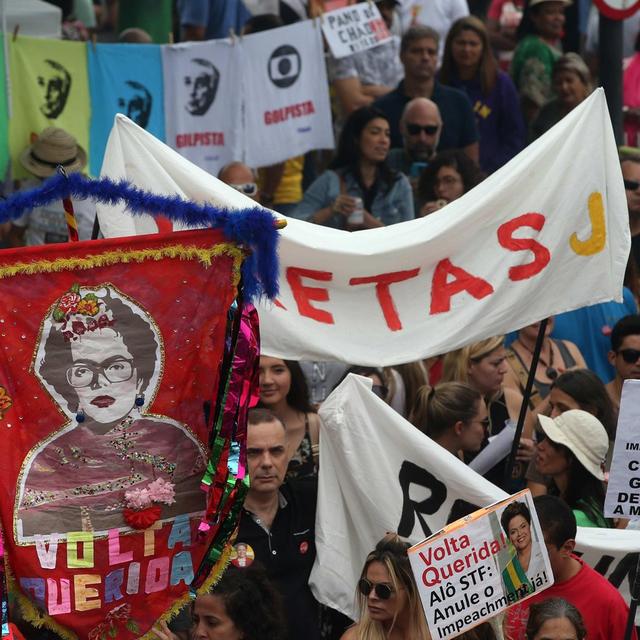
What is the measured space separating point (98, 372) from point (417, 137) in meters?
5.59

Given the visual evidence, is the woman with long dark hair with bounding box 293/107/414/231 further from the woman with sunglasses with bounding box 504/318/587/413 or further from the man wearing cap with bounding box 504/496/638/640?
the man wearing cap with bounding box 504/496/638/640

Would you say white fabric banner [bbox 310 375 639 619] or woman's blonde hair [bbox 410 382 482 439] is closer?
white fabric banner [bbox 310 375 639 619]

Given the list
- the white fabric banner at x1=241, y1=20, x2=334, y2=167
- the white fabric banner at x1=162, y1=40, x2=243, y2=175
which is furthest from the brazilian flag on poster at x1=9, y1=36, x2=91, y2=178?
the white fabric banner at x1=241, y1=20, x2=334, y2=167

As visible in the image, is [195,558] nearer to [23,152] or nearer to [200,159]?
[23,152]

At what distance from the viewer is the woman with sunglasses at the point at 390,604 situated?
533 centimetres

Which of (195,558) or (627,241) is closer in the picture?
(195,558)

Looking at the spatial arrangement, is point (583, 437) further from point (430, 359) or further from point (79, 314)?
point (79, 314)

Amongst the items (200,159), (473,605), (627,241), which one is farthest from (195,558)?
(200,159)

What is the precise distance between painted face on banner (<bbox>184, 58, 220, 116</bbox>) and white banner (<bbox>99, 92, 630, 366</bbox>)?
448 cm

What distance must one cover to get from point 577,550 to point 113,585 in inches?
75.3

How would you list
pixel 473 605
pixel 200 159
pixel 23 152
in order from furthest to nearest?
pixel 200 159 → pixel 23 152 → pixel 473 605

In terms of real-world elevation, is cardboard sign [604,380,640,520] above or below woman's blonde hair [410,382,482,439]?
above

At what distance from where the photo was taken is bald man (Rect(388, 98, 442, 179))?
10297mm

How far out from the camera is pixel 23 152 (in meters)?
9.77
